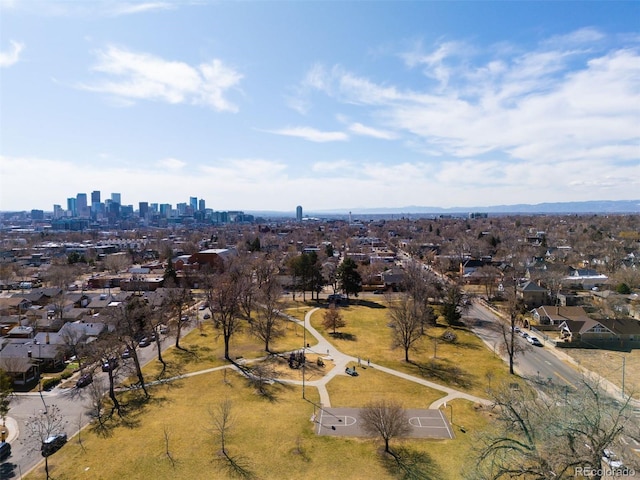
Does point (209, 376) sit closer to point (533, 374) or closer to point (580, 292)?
point (533, 374)

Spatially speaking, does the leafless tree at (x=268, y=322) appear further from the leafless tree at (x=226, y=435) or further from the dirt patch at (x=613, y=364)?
the dirt patch at (x=613, y=364)

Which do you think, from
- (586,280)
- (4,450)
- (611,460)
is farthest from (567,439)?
(586,280)

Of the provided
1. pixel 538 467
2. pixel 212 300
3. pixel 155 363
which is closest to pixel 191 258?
pixel 212 300

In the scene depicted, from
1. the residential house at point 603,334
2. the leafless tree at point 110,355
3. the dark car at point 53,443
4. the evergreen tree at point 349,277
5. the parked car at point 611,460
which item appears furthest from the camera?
the evergreen tree at point 349,277

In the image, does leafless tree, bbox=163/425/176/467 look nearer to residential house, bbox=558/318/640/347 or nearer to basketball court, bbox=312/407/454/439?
basketball court, bbox=312/407/454/439

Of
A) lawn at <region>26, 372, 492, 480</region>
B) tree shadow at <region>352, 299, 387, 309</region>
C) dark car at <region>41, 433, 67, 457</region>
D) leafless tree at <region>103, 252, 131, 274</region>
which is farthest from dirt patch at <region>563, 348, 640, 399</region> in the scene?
leafless tree at <region>103, 252, 131, 274</region>

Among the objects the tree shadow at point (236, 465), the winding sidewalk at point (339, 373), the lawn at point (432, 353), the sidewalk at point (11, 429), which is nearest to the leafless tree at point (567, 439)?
the tree shadow at point (236, 465)

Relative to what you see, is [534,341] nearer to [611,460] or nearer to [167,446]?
[611,460]
